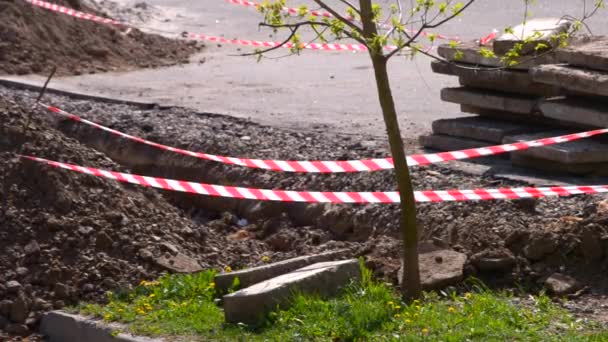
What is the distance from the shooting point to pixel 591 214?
7.78 m

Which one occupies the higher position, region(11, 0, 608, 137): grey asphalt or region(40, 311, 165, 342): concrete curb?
region(11, 0, 608, 137): grey asphalt

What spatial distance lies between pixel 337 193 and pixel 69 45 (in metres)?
7.42

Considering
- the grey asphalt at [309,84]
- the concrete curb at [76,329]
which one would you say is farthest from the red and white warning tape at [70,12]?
the concrete curb at [76,329]

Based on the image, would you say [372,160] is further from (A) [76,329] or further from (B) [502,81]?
(A) [76,329]

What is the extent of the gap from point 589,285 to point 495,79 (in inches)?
119

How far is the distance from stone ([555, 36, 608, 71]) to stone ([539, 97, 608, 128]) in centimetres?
30

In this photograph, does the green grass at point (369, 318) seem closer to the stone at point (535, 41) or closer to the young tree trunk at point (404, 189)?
the young tree trunk at point (404, 189)

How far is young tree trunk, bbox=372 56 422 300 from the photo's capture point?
688 cm

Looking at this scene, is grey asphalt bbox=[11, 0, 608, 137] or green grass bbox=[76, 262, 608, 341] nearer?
green grass bbox=[76, 262, 608, 341]

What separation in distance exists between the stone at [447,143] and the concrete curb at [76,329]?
3693 millimetres

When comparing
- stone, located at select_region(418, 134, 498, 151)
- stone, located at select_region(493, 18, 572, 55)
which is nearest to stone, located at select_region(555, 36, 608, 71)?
stone, located at select_region(493, 18, 572, 55)

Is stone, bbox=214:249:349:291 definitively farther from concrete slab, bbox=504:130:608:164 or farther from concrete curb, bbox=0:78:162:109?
concrete curb, bbox=0:78:162:109

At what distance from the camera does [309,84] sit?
46.3 ft

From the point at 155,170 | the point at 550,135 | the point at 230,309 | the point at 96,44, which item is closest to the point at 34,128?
the point at 155,170
